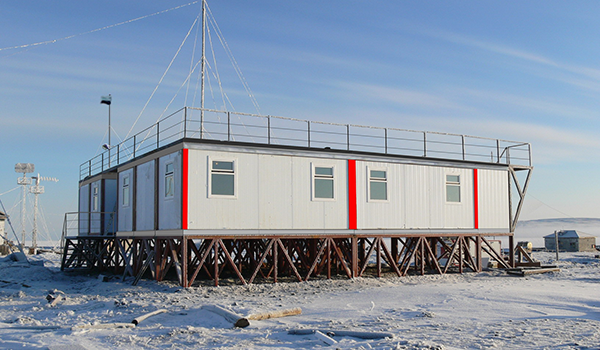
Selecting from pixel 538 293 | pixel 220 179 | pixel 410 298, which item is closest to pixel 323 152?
pixel 220 179

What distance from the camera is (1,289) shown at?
20656 millimetres

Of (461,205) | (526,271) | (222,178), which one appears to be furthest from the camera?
(461,205)

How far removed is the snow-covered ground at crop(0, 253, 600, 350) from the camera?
420 inches

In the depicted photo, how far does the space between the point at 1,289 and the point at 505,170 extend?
22.6 metres

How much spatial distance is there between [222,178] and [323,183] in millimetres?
4206

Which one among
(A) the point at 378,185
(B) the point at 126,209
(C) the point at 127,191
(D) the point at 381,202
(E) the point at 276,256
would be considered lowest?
(E) the point at 276,256

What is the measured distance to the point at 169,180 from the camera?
2012 centimetres

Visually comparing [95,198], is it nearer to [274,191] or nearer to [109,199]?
[109,199]

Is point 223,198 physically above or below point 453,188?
below

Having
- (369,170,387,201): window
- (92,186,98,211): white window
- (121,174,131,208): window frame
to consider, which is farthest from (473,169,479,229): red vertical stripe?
(92,186,98,211): white window

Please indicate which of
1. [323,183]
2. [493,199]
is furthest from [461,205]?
[323,183]

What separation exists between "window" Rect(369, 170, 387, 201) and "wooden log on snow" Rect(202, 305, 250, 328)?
35.7 feet

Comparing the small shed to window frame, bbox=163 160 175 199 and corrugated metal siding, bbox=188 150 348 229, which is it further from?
window frame, bbox=163 160 175 199

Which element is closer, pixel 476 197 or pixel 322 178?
pixel 322 178
